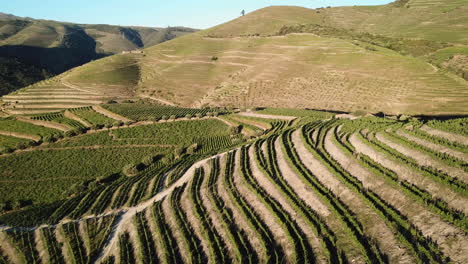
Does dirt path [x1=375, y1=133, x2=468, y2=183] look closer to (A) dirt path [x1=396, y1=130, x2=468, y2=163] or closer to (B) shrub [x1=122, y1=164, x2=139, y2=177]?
(A) dirt path [x1=396, y1=130, x2=468, y2=163]

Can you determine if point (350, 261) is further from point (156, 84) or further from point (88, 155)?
point (156, 84)

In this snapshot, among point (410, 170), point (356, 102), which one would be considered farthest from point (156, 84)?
point (410, 170)

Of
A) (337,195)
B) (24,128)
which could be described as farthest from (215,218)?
(24,128)

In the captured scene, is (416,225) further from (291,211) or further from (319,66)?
(319,66)

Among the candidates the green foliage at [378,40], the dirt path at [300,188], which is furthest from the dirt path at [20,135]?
the green foliage at [378,40]

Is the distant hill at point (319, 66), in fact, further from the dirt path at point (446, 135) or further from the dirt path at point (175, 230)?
the dirt path at point (175, 230)

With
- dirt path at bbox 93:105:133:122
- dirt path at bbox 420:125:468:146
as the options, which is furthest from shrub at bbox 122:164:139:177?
dirt path at bbox 420:125:468:146
